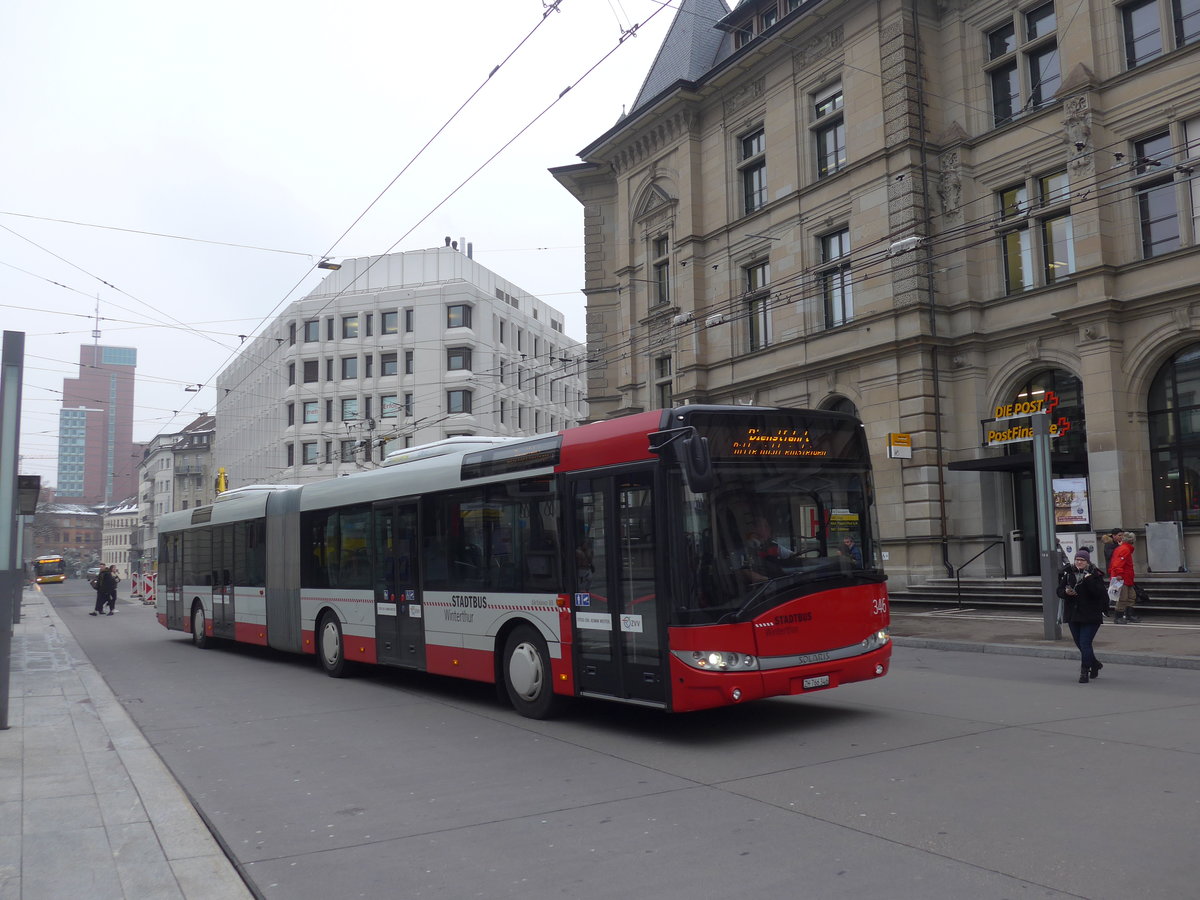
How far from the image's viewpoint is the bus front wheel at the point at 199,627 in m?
20.5

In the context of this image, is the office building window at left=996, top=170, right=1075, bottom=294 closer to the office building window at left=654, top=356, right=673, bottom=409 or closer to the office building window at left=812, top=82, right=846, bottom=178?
the office building window at left=812, top=82, right=846, bottom=178

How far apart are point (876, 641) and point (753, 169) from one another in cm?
2571

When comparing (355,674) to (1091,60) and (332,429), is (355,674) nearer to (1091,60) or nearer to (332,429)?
(1091,60)

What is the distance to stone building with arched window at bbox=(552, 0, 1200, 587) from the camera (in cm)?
2216

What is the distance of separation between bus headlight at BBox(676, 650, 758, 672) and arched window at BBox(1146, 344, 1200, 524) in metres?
17.2

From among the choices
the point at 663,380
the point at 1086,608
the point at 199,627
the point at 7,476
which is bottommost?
the point at 199,627

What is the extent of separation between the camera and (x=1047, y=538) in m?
16.5

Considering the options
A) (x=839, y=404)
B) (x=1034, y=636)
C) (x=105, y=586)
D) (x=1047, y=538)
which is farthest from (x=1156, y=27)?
(x=105, y=586)

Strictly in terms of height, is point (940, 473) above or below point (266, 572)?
above

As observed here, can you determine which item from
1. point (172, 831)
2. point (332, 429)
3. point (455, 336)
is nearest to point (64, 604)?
point (332, 429)

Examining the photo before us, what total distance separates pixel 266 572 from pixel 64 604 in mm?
36630

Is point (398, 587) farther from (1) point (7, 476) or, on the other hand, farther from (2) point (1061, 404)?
(2) point (1061, 404)

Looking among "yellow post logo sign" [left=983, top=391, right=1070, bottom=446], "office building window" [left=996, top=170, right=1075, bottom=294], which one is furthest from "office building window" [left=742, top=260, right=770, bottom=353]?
"yellow post logo sign" [left=983, top=391, right=1070, bottom=446]

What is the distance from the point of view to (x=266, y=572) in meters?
17.2
